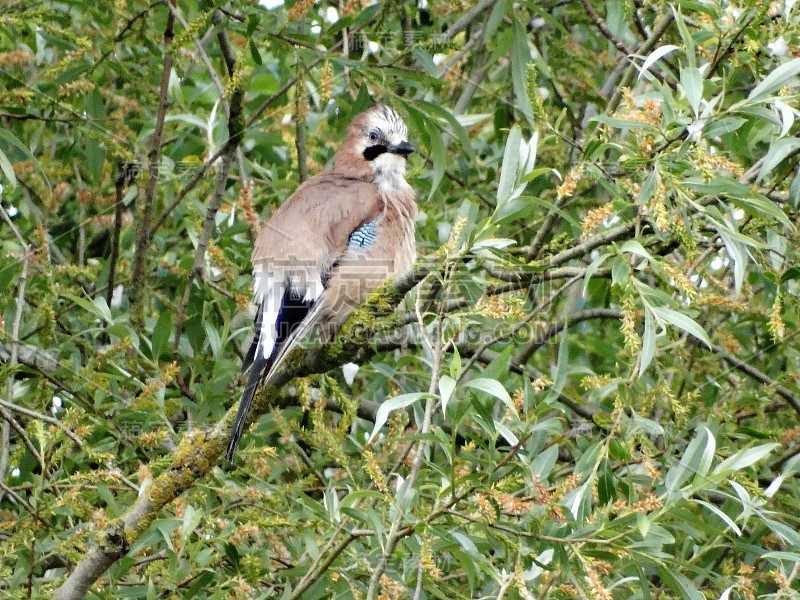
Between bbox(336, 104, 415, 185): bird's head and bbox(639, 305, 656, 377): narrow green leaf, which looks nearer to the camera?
bbox(639, 305, 656, 377): narrow green leaf

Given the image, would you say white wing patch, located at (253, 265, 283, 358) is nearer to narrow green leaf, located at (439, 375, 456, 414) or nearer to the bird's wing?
the bird's wing

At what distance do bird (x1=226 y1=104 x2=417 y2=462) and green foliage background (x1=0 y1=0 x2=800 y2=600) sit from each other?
0.58 ft

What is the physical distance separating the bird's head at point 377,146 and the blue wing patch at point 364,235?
0.63 metres

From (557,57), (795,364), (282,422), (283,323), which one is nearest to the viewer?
(282,422)

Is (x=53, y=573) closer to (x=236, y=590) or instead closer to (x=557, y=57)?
(x=236, y=590)

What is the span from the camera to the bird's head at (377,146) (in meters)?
6.46

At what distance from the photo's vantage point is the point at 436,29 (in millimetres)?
6078

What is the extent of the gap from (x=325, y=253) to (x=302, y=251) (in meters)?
0.14

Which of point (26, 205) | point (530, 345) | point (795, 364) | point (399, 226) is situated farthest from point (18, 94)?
point (795, 364)

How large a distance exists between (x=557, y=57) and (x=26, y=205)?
3123 millimetres

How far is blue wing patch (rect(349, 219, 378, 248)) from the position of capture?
5.81 metres

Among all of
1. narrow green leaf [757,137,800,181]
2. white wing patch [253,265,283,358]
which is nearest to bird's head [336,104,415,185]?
white wing patch [253,265,283,358]

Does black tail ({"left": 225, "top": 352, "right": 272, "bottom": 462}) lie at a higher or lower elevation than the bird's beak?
lower

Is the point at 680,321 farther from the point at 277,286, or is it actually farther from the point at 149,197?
the point at 149,197
